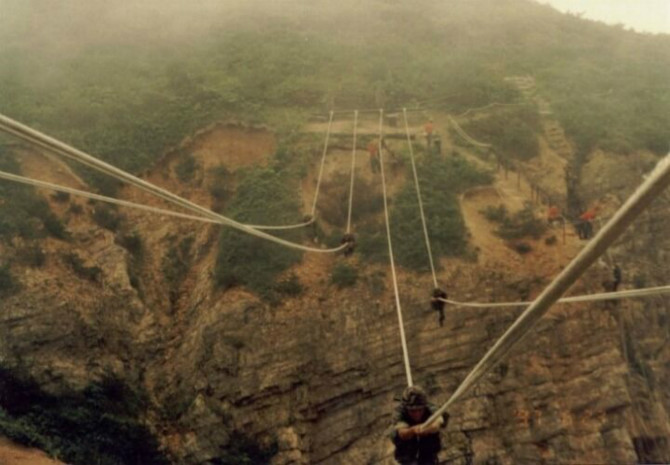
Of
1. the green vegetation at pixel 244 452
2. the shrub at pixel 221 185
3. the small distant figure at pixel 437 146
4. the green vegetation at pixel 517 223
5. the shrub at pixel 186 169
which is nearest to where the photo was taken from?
the green vegetation at pixel 244 452

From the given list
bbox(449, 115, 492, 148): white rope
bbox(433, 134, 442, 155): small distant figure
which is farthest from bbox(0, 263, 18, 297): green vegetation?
bbox(449, 115, 492, 148): white rope

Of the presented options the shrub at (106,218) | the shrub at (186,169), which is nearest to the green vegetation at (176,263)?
the shrub at (106,218)

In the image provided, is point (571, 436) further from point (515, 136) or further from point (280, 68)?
point (280, 68)

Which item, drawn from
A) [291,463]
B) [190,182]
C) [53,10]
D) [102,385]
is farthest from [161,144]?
[53,10]

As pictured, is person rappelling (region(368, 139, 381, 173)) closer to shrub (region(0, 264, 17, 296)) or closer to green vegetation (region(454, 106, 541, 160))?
green vegetation (region(454, 106, 541, 160))

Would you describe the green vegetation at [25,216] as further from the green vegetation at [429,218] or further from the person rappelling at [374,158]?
the person rappelling at [374,158]

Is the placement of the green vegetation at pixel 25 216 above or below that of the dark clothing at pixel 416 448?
below

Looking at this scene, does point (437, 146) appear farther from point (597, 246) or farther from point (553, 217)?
point (597, 246)
